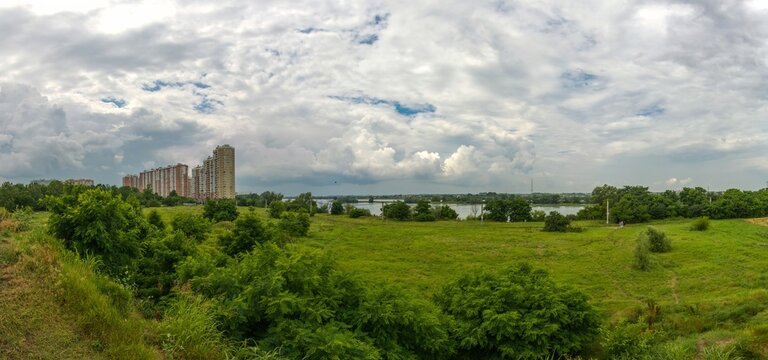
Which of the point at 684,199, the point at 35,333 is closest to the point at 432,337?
the point at 35,333

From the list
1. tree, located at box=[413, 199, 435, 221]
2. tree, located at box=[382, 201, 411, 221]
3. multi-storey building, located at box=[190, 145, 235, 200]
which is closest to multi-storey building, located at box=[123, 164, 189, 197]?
multi-storey building, located at box=[190, 145, 235, 200]

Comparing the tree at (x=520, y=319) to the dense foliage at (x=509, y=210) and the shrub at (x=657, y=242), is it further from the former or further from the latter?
the dense foliage at (x=509, y=210)

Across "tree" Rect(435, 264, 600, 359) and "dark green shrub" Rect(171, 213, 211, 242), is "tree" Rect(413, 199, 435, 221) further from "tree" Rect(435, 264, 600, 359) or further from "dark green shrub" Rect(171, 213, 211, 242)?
"tree" Rect(435, 264, 600, 359)

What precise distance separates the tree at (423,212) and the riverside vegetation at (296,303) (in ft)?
175

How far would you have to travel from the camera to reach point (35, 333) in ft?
20.2

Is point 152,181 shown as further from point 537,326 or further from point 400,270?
point 537,326

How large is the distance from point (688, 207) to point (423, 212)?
47122 millimetres

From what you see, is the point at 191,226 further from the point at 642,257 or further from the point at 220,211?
the point at 642,257

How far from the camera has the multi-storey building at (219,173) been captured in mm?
105750

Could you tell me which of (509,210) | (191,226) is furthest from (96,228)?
(509,210)

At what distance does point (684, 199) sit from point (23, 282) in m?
106

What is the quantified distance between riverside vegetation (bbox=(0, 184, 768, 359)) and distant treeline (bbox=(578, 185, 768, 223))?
40.7 meters

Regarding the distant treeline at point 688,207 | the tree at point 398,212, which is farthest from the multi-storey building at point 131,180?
the distant treeline at point 688,207

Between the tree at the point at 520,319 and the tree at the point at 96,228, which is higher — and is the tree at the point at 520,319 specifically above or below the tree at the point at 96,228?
below
